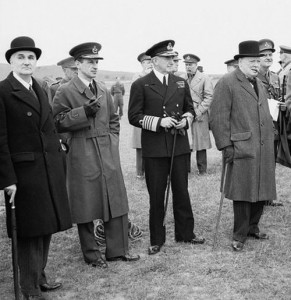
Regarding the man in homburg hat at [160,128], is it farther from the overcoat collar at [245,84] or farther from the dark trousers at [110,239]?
the overcoat collar at [245,84]

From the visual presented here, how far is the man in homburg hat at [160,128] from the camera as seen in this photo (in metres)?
5.52

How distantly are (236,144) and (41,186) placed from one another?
2.30 meters

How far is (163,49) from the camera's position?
5.48 meters

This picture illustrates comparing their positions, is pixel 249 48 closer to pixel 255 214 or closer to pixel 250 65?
pixel 250 65

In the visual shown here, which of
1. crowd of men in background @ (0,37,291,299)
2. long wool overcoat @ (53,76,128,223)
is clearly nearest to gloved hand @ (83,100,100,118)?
crowd of men in background @ (0,37,291,299)

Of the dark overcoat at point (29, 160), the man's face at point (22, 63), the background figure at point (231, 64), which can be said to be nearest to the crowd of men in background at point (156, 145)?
the dark overcoat at point (29, 160)

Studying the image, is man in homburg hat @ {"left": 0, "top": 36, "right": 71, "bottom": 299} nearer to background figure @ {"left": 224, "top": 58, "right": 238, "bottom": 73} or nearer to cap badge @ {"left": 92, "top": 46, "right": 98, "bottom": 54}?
cap badge @ {"left": 92, "top": 46, "right": 98, "bottom": 54}

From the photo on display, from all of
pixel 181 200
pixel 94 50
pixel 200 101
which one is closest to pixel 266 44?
pixel 200 101

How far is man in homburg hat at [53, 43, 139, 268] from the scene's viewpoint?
518 cm

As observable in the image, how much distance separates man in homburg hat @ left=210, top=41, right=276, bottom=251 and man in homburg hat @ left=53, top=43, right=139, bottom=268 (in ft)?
4.10

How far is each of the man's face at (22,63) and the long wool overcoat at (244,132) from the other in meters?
2.25

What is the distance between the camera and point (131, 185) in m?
9.24

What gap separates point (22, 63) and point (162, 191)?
2235 millimetres

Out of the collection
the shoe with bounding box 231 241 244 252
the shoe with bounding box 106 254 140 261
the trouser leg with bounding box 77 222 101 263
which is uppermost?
the trouser leg with bounding box 77 222 101 263
